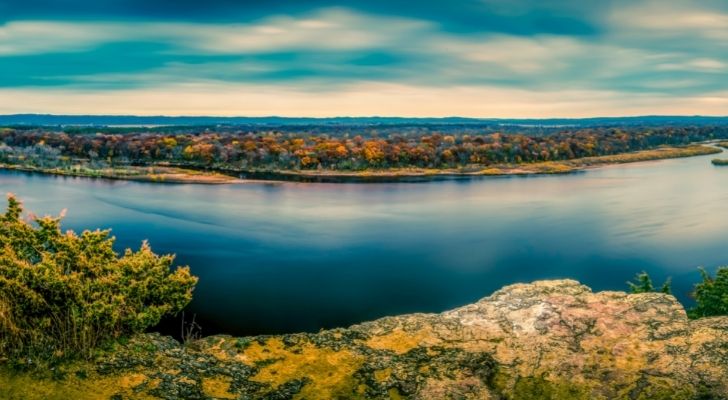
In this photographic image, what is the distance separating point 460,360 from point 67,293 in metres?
10.1

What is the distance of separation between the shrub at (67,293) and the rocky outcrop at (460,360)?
735mm

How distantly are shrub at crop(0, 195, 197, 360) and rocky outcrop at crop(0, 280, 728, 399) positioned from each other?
0.74 m

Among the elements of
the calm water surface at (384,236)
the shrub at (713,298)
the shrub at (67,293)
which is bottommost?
the calm water surface at (384,236)

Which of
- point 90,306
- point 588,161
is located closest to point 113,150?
point 588,161

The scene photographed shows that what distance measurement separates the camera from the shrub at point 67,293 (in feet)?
45.4

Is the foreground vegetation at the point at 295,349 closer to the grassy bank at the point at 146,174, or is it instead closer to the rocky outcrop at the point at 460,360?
the rocky outcrop at the point at 460,360

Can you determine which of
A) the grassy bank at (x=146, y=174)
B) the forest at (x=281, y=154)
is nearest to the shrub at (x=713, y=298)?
the grassy bank at (x=146, y=174)

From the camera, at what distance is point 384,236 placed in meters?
55.5

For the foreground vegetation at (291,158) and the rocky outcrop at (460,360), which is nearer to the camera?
the rocky outcrop at (460,360)

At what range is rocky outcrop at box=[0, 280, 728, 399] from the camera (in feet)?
45.5

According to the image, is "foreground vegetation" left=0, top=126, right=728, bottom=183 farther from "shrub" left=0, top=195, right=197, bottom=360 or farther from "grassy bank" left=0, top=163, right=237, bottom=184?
"shrub" left=0, top=195, right=197, bottom=360

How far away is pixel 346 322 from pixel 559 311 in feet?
48.4

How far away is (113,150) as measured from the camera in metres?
139

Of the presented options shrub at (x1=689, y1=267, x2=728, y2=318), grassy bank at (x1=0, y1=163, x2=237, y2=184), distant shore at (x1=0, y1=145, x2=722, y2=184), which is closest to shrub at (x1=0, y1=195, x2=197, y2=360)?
shrub at (x1=689, y1=267, x2=728, y2=318)
